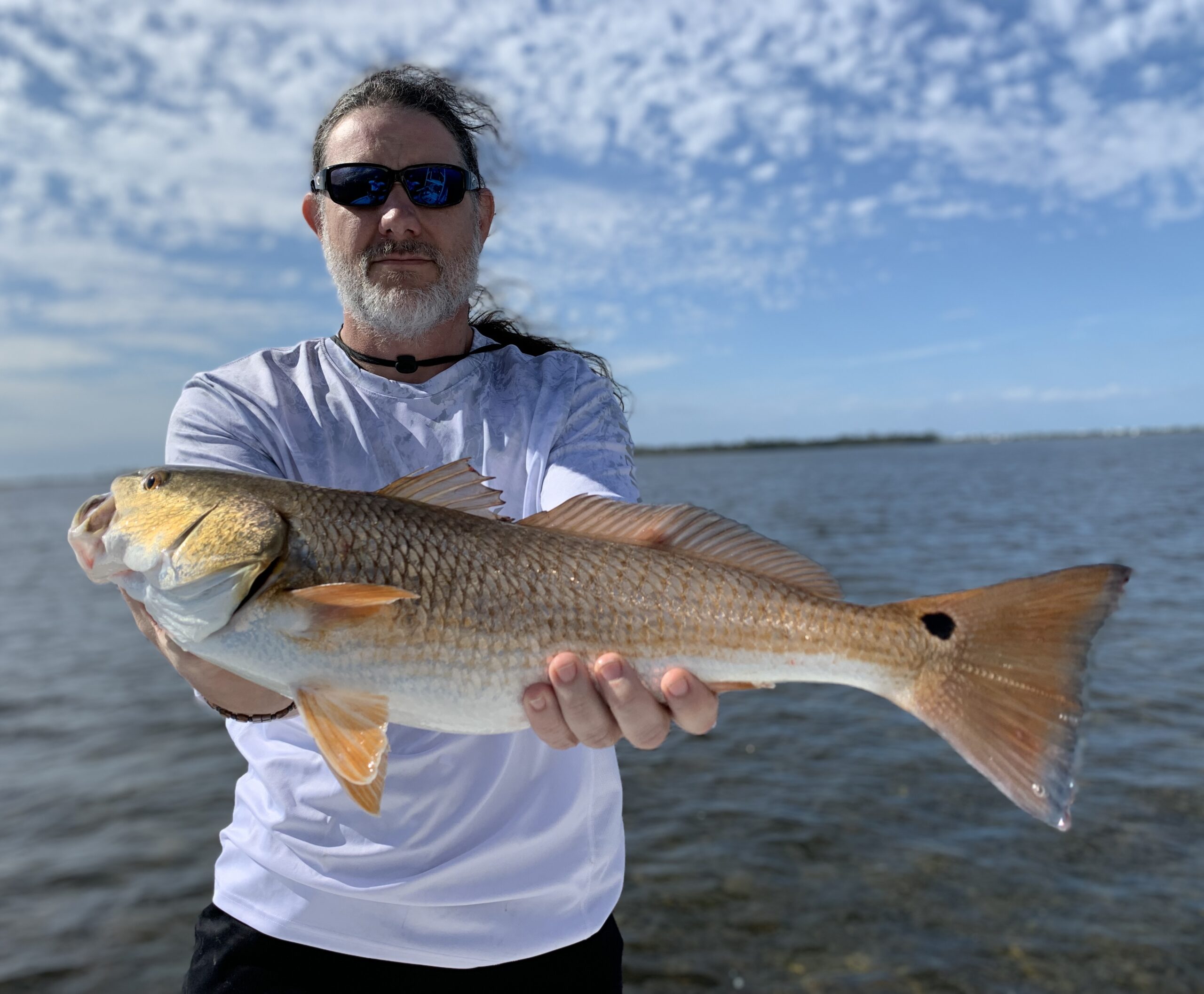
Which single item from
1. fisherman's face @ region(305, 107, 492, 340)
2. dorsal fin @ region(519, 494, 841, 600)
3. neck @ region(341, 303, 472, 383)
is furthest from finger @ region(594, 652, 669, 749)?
fisherman's face @ region(305, 107, 492, 340)

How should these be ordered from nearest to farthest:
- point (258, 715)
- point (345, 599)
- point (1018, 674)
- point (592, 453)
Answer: point (345, 599) → point (1018, 674) → point (258, 715) → point (592, 453)

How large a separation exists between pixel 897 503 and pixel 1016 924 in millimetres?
34756

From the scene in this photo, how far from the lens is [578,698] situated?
2.37m

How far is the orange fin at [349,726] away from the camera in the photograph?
2354mm

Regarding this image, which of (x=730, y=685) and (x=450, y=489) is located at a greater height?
(x=450, y=489)

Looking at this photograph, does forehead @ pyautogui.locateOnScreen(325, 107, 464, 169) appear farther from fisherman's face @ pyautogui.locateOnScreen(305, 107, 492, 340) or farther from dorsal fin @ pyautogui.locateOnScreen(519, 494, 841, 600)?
dorsal fin @ pyautogui.locateOnScreen(519, 494, 841, 600)

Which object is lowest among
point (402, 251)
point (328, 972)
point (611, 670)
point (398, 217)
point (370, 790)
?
point (328, 972)

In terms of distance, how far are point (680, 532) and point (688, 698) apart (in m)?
0.52

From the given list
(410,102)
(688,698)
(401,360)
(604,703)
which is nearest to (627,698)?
(604,703)

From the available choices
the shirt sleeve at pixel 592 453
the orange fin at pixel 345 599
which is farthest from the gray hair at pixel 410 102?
the orange fin at pixel 345 599

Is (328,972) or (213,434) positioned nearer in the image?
(328,972)

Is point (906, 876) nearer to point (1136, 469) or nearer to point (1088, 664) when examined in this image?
point (1088, 664)

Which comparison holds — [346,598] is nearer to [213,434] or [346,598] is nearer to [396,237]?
[213,434]

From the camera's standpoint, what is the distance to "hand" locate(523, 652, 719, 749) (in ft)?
7.83
